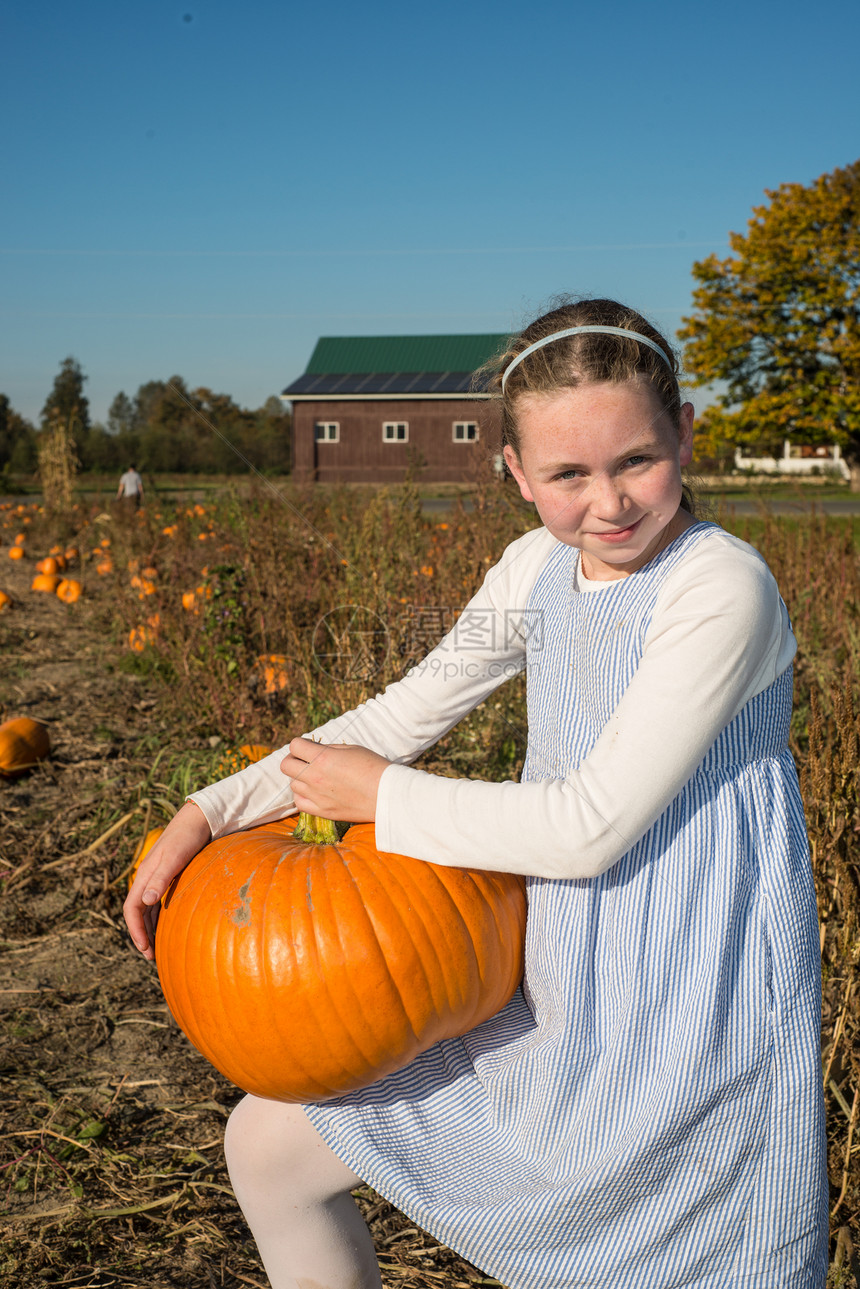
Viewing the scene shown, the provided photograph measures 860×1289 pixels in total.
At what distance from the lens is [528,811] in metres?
1.11

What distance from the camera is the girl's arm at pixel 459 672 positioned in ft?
5.01

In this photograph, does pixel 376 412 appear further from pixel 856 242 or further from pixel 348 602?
pixel 348 602

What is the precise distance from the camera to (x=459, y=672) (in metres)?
1.56

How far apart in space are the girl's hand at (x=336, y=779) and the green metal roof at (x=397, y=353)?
2986 cm

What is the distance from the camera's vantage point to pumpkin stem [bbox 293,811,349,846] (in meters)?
1.34

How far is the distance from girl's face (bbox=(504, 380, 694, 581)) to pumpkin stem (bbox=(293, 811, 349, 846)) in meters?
0.54

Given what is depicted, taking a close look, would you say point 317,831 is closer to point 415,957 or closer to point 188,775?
point 415,957

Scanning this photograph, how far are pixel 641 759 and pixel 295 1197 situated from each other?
0.75 m

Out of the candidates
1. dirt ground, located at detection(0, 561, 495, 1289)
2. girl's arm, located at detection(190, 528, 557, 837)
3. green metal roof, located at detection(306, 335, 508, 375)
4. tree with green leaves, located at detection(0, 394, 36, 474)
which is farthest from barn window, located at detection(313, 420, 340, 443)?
girl's arm, located at detection(190, 528, 557, 837)

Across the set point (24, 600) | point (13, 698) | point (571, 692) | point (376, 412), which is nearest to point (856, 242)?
point (376, 412)

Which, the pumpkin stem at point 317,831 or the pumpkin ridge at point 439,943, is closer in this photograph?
the pumpkin ridge at point 439,943

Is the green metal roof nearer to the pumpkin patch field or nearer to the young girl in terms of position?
the pumpkin patch field

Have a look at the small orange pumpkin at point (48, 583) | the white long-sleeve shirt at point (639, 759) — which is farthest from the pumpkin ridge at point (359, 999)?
the small orange pumpkin at point (48, 583)

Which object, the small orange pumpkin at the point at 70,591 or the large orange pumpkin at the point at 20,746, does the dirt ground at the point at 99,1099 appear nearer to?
the large orange pumpkin at the point at 20,746
